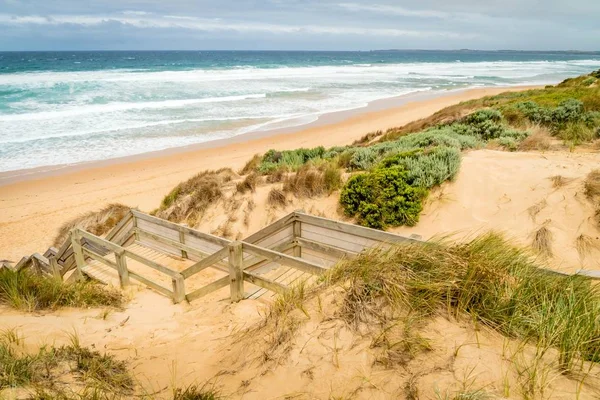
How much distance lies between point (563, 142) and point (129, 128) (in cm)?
2205

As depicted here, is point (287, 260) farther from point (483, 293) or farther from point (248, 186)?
point (248, 186)

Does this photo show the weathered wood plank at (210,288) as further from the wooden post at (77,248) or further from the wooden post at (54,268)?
the wooden post at (54,268)

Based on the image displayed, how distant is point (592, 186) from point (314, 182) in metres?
5.28

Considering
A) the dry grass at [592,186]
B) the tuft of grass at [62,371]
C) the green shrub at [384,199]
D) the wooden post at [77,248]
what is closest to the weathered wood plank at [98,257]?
the wooden post at [77,248]

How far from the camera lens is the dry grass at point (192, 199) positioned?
9655 mm

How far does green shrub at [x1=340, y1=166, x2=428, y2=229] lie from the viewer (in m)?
7.16

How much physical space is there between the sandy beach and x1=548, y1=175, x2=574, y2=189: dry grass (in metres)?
10.9

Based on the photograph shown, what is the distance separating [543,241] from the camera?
Result: 6.12 meters

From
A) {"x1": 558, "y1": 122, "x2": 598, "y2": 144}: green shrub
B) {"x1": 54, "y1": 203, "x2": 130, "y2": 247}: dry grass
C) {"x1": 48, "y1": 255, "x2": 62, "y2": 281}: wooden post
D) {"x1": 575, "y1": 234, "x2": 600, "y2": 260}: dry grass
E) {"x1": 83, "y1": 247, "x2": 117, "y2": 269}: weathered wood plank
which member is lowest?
{"x1": 54, "y1": 203, "x2": 130, "y2": 247}: dry grass

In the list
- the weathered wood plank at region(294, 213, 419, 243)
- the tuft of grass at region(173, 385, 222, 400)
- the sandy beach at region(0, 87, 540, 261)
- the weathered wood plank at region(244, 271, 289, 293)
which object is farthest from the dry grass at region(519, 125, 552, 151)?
the sandy beach at region(0, 87, 540, 261)

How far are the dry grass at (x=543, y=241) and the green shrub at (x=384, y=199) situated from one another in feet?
6.30

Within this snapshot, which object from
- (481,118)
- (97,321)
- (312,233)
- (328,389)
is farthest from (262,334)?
(481,118)

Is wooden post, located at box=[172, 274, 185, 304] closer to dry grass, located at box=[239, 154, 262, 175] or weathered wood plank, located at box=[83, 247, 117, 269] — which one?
weathered wood plank, located at box=[83, 247, 117, 269]

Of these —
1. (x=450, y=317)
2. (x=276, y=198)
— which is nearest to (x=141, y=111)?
(x=276, y=198)
